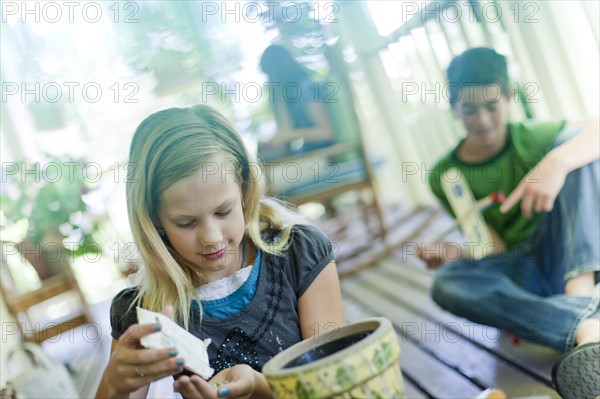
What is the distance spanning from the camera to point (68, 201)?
147 cm

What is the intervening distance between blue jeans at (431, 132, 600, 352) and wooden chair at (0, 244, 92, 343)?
1.12 metres

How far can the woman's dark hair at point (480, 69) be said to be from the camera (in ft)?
2.90

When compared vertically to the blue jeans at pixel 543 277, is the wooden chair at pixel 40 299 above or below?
above

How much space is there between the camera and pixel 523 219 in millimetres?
916

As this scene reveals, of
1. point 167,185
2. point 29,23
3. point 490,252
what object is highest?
point 29,23

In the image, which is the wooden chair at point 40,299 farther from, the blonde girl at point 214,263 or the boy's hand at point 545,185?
the boy's hand at point 545,185

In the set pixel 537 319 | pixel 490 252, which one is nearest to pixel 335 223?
pixel 490 252

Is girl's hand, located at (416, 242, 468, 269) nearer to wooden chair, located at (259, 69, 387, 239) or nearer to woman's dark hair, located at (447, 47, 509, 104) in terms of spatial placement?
woman's dark hair, located at (447, 47, 509, 104)

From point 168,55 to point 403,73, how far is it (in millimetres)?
532

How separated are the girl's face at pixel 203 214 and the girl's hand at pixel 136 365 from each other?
107 mm

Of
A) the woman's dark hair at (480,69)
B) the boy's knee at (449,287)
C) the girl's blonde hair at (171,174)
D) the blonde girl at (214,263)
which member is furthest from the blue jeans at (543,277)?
the girl's blonde hair at (171,174)

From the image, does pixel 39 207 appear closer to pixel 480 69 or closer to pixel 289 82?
pixel 289 82

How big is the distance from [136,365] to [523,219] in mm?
695

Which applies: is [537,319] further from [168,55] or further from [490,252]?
[168,55]
